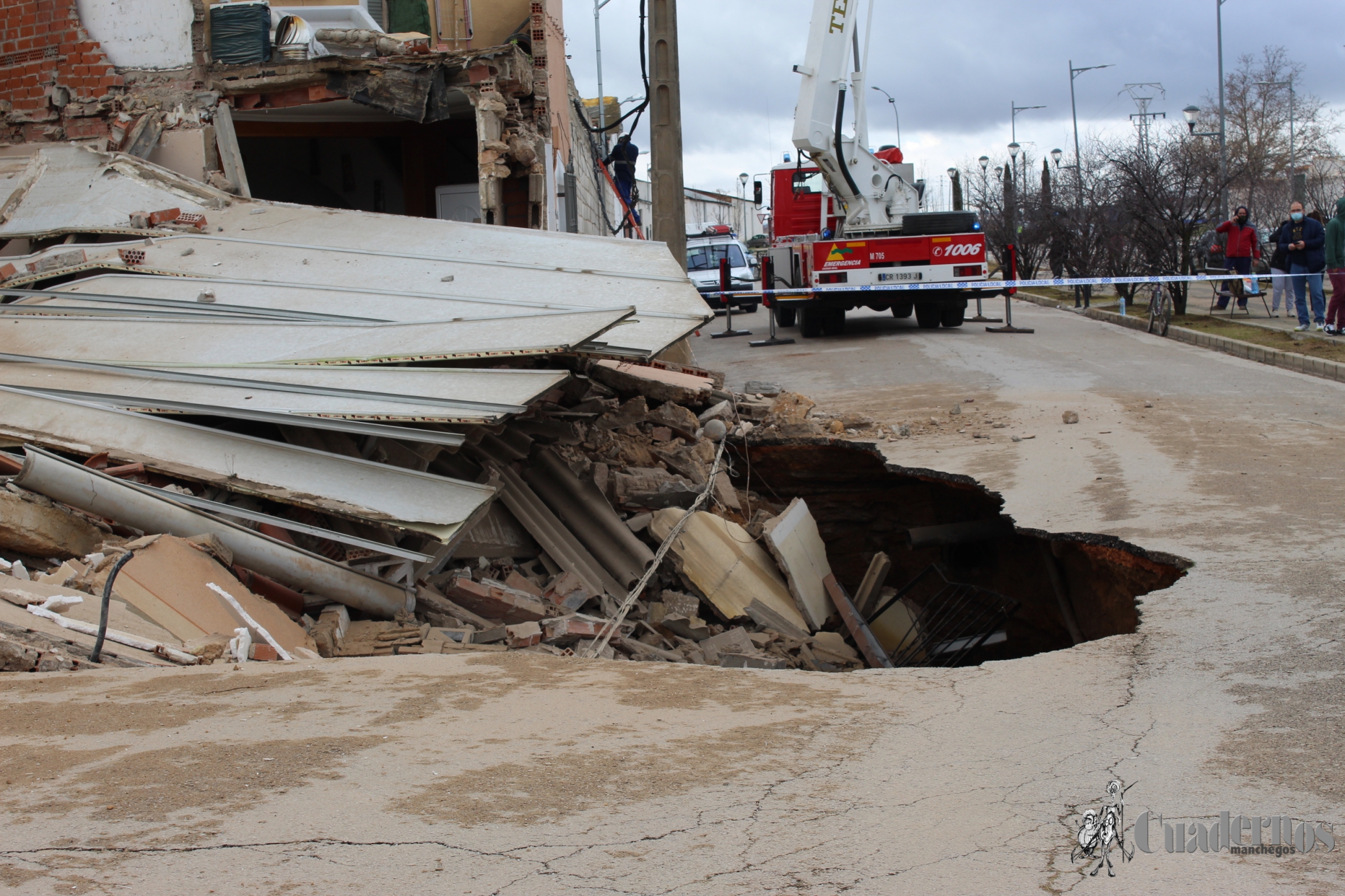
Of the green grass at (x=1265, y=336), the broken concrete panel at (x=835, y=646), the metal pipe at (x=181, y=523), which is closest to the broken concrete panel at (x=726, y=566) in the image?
the broken concrete panel at (x=835, y=646)

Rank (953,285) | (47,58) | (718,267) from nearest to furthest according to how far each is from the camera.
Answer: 1. (47,58)
2. (953,285)
3. (718,267)

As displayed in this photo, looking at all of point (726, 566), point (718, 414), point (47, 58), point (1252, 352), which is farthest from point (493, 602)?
point (1252, 352)

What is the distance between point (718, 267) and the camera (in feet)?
77.4

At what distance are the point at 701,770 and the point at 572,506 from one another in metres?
3.85

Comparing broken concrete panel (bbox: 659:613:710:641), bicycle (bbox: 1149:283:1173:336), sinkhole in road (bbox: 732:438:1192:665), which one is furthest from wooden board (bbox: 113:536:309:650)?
bicycle (bbox: 1149:283:1173:336)

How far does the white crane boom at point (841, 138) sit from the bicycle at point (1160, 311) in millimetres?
3806

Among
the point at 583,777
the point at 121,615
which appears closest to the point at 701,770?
the point at 583,777

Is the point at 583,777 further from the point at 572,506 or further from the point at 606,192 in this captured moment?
the point at 606,192

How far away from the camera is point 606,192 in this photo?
23.9 meters

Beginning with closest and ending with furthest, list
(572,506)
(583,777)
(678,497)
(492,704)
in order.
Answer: (583,777) → (492,704) → (572,506) → (678,497)

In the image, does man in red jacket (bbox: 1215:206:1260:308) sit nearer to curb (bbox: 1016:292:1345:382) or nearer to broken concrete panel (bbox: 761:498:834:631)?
curb (bbox: 1016:292:1345:382)

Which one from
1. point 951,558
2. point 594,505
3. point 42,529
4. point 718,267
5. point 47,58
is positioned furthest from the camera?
point 718,267

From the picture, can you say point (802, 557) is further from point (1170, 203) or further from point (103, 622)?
point (1170, 203)

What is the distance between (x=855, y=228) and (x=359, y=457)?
11345 millimetres
